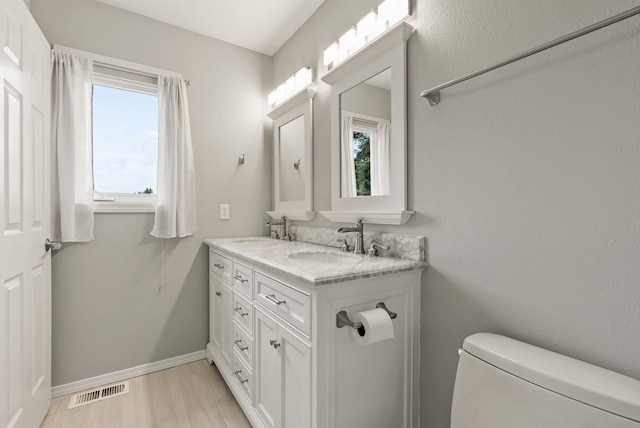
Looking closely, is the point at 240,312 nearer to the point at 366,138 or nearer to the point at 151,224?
the point at 151,224

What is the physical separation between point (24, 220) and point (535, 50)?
203 cm

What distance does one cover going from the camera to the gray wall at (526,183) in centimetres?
80

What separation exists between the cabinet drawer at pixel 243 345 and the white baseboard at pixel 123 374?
2.41 feet

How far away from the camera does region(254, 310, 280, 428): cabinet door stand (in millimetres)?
1289

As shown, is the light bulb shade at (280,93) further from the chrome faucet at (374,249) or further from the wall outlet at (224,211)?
the chrome faucet at (374,249)

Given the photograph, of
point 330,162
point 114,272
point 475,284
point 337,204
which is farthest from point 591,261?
point 114,272

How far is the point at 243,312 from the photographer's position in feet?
5.30

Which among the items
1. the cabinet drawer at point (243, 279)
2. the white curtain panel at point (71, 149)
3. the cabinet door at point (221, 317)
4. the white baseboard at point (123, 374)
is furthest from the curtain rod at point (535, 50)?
the white baseboard at point (123, 374)

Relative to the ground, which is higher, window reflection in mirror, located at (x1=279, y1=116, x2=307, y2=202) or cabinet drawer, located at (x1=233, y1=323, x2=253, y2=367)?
window reflection in mirror, located at (x1=279, y1=116, x2=307, y2=202)

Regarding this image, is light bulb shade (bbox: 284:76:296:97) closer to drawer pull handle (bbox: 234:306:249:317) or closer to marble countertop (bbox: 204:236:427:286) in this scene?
marble countertop (bbox: 204:236:427:286)

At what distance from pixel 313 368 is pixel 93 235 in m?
1.70

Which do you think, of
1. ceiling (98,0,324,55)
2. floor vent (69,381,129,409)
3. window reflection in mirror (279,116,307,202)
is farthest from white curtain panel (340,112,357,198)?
floor vent (69,381,129,409)

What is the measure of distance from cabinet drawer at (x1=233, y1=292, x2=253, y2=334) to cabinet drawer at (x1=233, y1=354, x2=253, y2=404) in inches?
8.5

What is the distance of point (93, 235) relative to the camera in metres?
1.92
